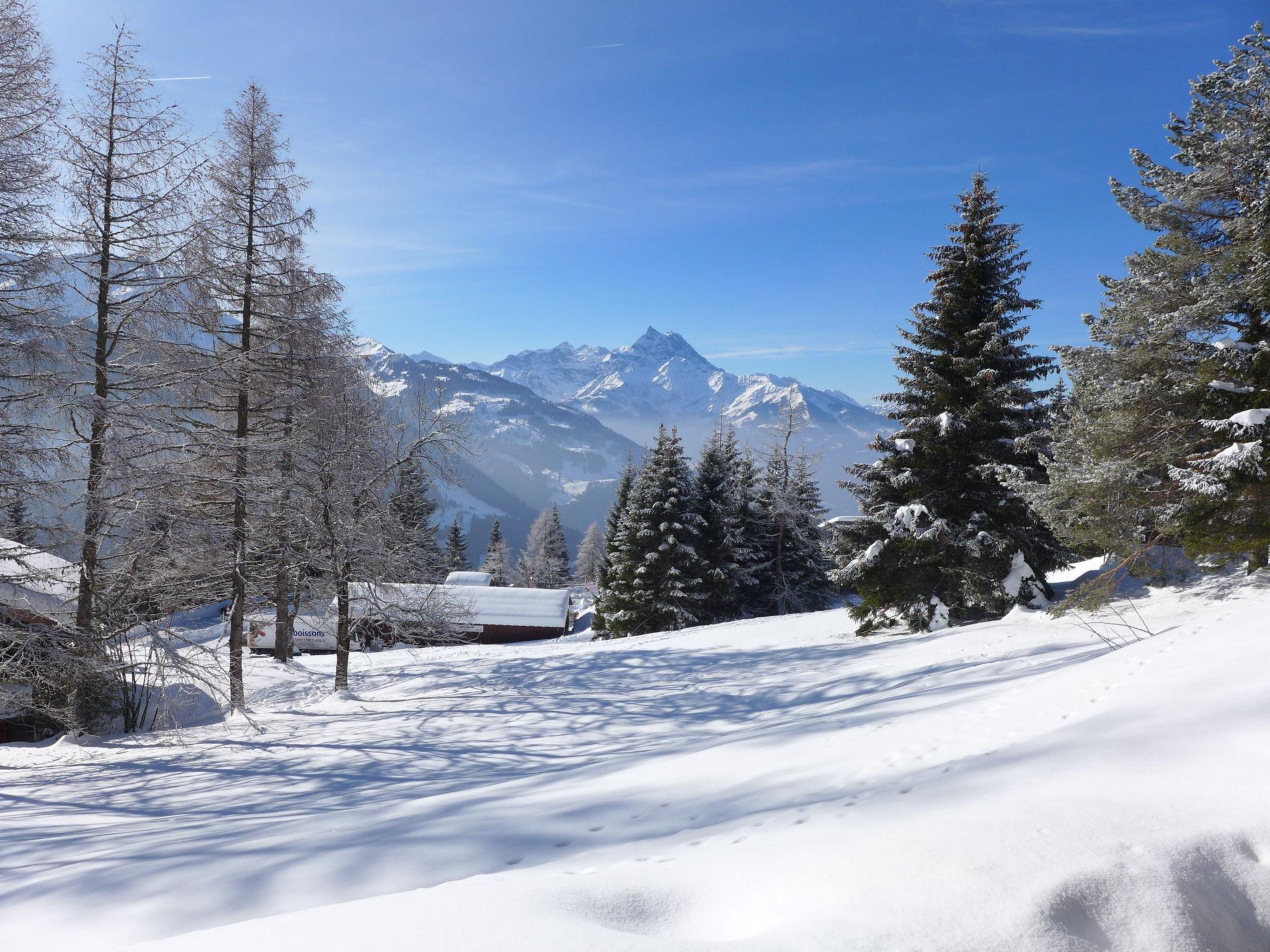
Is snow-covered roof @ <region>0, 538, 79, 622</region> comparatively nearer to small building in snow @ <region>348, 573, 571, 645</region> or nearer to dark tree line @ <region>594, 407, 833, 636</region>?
small building in snow @ <region>348, 573, 571, 645</region>

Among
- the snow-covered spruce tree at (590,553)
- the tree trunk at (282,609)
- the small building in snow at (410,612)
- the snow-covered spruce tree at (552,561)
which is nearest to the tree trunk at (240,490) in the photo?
the tree trunk at (282,609)

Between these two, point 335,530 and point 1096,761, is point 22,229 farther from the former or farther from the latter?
point 1096,761

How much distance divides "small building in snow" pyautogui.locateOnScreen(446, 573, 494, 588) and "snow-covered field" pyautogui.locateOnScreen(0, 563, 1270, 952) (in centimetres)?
3074

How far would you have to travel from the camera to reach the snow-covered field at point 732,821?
9.01ft

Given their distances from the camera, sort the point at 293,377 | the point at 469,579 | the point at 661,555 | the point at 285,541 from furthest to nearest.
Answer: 1. the point at 469,579
2. the point at 661,555
3. the point at 285,541
4. the point at 293,377

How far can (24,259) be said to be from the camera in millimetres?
8539

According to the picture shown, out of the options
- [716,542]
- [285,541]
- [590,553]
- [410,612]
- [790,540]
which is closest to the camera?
[285,541]

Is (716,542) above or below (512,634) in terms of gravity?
above

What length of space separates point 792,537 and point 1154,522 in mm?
20900

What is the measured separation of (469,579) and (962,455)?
115ft

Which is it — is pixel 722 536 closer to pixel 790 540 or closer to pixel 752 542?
pixel 752 542

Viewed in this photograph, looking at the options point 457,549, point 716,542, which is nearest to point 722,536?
point 716,542

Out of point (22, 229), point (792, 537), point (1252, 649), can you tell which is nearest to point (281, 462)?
point (22, 229)

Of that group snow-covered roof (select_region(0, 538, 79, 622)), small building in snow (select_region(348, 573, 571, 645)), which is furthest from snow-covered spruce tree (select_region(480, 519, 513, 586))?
snow-covered roof (select_region(0, 538, 79, 622))
